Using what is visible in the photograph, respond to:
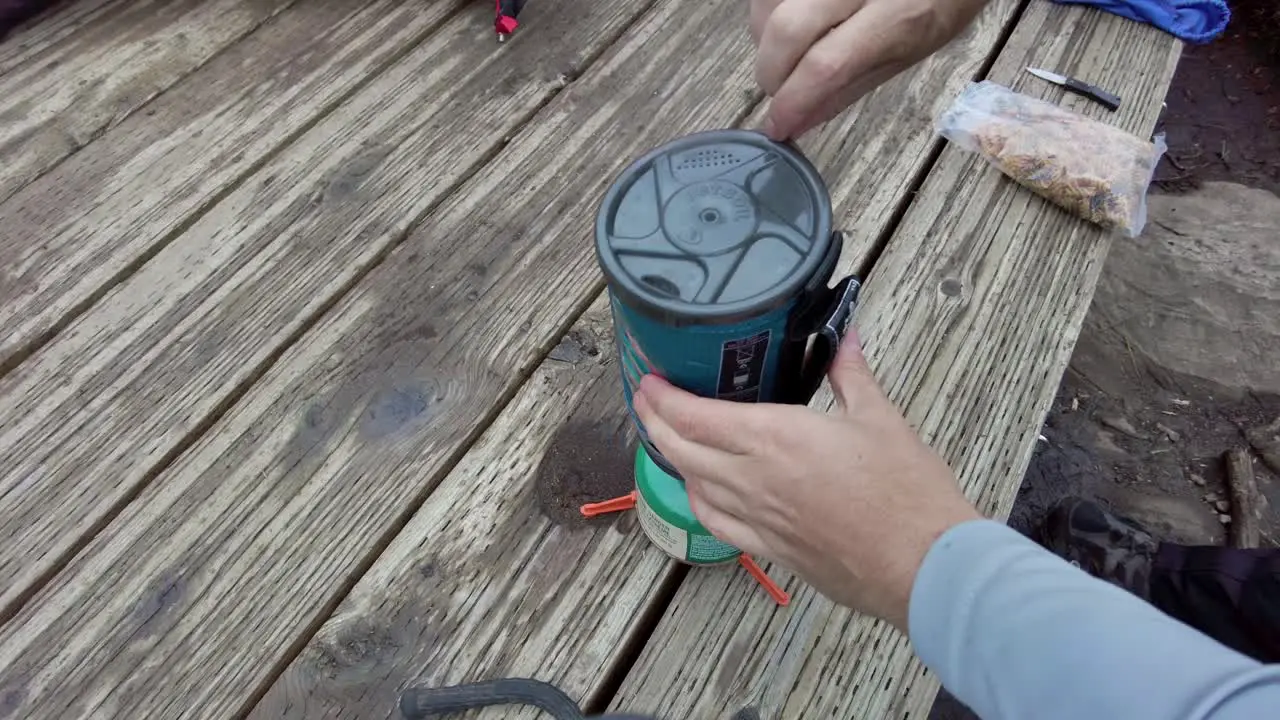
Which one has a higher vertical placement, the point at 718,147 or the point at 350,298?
the point at 718,147

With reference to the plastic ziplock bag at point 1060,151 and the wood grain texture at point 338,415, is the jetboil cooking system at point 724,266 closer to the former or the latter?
the wood grain texture at point 338,415

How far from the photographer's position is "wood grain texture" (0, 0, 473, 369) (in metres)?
1.06

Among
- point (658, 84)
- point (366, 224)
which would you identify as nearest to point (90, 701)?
point (366, 224)

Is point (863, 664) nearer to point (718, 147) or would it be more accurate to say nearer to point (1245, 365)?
point (718, 147)

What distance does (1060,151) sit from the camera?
113cm

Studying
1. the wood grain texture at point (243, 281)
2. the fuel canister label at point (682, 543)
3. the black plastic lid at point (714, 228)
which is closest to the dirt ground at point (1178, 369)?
the fuel canister label at point (682, 543)

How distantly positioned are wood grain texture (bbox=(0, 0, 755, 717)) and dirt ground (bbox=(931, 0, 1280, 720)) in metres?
1.00

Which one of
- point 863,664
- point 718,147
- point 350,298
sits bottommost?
point 863,664

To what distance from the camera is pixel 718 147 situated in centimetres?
68

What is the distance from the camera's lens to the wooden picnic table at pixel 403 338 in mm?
798

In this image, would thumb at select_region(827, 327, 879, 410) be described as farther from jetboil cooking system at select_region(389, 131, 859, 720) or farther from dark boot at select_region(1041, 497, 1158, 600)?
dark boot at select_region(1041, 497, 1158, 600)

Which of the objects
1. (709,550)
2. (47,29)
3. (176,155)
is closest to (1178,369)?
(709,550)

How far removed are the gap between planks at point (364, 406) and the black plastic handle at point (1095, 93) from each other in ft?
0.54

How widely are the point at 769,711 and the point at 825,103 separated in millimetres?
573
